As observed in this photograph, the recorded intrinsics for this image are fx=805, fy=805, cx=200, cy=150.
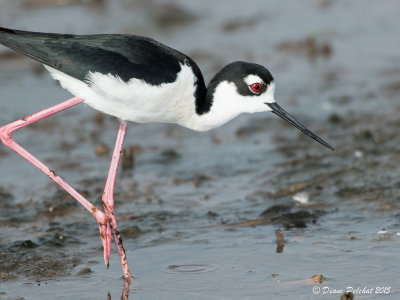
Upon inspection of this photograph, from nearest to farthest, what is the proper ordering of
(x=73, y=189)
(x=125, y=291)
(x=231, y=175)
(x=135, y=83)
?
(x=125, y=291) → (x=135, y=83) → (x=73, y=189) → (x=231, y=175)

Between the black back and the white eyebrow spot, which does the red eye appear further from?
the black back

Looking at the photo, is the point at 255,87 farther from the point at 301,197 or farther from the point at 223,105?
the point at 301,197

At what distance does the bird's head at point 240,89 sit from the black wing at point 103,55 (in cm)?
18

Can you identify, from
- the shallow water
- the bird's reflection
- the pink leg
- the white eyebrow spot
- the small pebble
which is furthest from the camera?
the small pebble

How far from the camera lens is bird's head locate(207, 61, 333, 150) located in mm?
5023

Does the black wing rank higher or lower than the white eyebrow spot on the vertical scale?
higher

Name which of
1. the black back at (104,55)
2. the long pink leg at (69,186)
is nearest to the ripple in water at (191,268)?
the long pink leg at (69,186)

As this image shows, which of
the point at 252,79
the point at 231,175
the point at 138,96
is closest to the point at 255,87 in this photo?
the point at 252,79

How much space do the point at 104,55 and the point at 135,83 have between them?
10.6 inches

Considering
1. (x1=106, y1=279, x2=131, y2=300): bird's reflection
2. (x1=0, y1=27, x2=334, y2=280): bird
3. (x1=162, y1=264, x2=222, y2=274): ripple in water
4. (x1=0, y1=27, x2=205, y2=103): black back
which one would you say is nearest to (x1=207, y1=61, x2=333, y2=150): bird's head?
(x1=0, y1=27, x2=334, y2=280): bird

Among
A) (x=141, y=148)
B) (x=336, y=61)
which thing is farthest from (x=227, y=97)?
(x=336, y=61)

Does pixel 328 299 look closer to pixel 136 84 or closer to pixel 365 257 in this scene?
pixel 365 257

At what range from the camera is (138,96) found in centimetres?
475

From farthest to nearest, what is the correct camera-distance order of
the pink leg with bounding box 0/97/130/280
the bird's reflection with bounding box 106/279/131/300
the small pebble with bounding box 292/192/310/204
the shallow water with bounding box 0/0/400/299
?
the small pebble with bounding box 292/192/310/204 < the pink leg with bounding box 0/97/130/280 < the shallow water with bounding box 0/0/400/299 < the bird's reflection with bounding box 106/279/131/300
